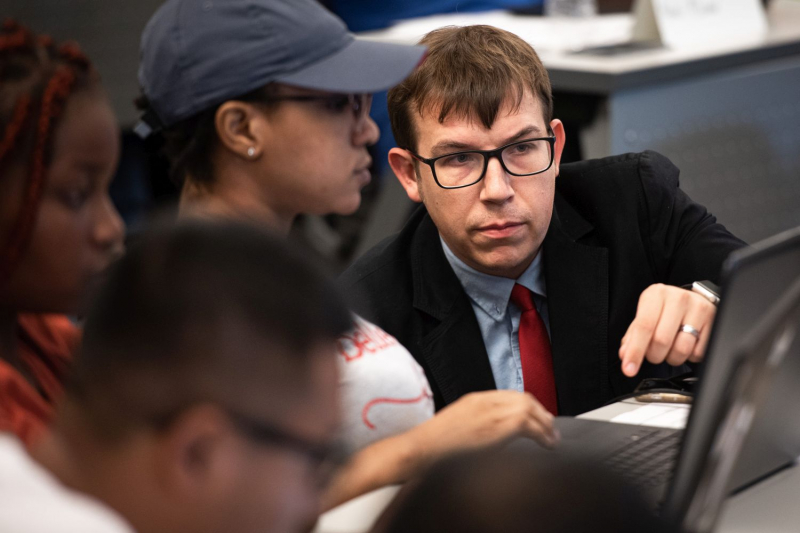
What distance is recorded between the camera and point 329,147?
125 cm

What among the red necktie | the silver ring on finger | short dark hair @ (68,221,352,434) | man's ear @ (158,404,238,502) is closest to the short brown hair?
the red necktie

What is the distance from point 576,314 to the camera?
1567 mm

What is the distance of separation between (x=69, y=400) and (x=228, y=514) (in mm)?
150

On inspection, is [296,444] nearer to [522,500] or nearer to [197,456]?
[197,456]

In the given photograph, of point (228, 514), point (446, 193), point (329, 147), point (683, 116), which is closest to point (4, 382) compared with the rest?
point (228, 514)

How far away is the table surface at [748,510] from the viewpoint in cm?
93

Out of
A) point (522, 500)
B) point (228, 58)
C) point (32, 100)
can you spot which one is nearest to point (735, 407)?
point (522, 500)

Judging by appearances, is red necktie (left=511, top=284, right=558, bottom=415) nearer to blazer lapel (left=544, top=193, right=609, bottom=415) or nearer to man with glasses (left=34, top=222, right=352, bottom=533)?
blazer lapel (left=544, top=193, right=609, bottom=415)

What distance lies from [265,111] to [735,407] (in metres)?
0.70

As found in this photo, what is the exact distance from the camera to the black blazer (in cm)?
153

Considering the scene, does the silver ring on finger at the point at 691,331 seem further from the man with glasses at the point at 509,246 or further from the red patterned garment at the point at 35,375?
the red patterned garment at the point at 35,375

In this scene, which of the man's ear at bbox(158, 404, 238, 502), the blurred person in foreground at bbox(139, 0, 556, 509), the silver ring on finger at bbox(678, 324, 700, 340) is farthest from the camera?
the silver ring on finger at bbox(678, 324, 700, 340)

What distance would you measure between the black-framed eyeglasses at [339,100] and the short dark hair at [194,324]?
54cm

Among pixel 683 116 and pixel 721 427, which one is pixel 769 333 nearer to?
pixel 721 427
